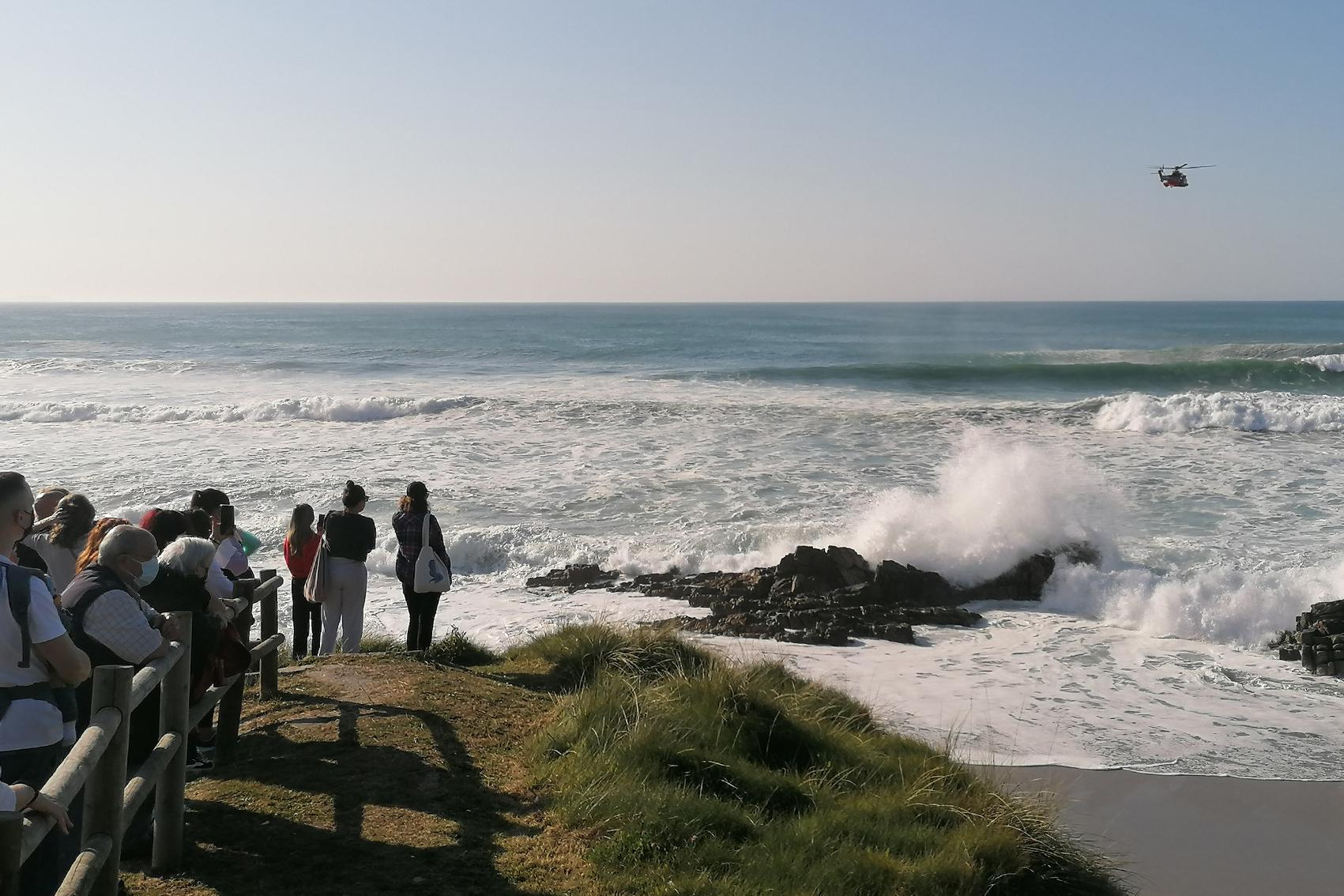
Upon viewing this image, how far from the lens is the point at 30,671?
Answer: 3.54 metres

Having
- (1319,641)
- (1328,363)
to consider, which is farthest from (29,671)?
(1328,363)

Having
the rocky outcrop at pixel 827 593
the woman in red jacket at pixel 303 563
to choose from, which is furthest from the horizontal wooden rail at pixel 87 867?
the rocky outcrop at pixel 827 593

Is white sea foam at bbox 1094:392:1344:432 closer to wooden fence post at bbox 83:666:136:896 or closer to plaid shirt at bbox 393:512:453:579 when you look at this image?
plaid shirt at bbox 393:512:453:579

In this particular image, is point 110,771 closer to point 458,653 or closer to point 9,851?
point 9,851

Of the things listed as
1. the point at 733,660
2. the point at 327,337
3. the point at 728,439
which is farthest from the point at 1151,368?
the point at 327,337

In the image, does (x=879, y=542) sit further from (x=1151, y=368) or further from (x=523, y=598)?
(x=1151, y=368)

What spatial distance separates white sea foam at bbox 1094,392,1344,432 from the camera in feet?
94.0

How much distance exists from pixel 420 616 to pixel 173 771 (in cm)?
459

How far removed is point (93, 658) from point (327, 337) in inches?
3146

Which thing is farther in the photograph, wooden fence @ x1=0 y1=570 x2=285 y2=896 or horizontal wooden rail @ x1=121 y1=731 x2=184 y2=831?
horizontal wooden rail @ x1=121 y1=731 x2=184 y2=831

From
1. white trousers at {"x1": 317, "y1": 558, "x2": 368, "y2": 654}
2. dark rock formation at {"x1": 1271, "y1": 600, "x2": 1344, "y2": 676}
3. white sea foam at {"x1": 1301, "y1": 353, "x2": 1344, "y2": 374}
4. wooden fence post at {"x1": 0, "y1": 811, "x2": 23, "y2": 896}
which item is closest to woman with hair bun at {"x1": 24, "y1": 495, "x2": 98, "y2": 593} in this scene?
wooden fence post at {"x1": 0, "y1": 811, "x2": 23, "y2": 896}

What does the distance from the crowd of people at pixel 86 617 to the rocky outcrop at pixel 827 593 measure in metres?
6.14

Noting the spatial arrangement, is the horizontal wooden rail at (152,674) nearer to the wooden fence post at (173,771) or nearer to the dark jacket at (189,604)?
the wooden fence post at (173,771)

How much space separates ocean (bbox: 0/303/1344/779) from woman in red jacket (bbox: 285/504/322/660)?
255cm
